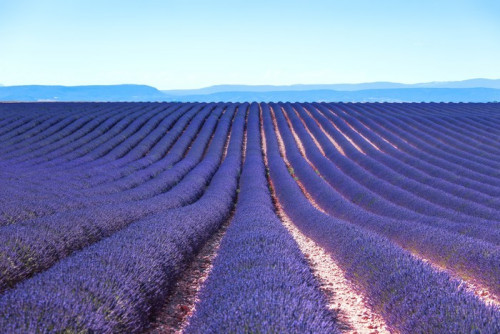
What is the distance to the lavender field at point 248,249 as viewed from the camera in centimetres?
317

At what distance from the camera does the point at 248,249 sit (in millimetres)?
5027

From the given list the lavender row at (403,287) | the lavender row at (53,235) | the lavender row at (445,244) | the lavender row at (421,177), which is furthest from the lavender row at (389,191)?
the lavender row at (53,235)

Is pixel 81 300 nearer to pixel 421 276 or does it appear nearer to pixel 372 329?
pixel 372 329

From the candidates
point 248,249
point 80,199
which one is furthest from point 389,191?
point 248,249

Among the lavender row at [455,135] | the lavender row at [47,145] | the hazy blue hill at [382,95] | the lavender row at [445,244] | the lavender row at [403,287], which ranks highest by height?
the lavender row at [403,287]

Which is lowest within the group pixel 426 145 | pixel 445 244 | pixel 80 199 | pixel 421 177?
pixel 426 145

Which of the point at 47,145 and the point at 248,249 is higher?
the point at 248,249

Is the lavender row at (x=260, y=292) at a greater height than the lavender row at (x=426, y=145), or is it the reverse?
the lavender row at (x=260, y=292)

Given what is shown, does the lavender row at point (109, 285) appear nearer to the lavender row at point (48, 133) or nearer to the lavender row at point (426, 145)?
the lavender row at point (426, 145)

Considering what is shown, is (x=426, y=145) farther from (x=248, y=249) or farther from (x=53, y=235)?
(x=53, y=235)

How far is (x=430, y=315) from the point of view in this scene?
11.2ft

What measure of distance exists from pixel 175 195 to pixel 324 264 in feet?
16.6

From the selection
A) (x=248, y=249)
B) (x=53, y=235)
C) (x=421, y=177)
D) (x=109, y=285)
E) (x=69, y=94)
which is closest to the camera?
(x=109, y=285)

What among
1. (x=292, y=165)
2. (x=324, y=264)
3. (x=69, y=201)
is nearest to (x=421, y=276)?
(x=324, y=264)
